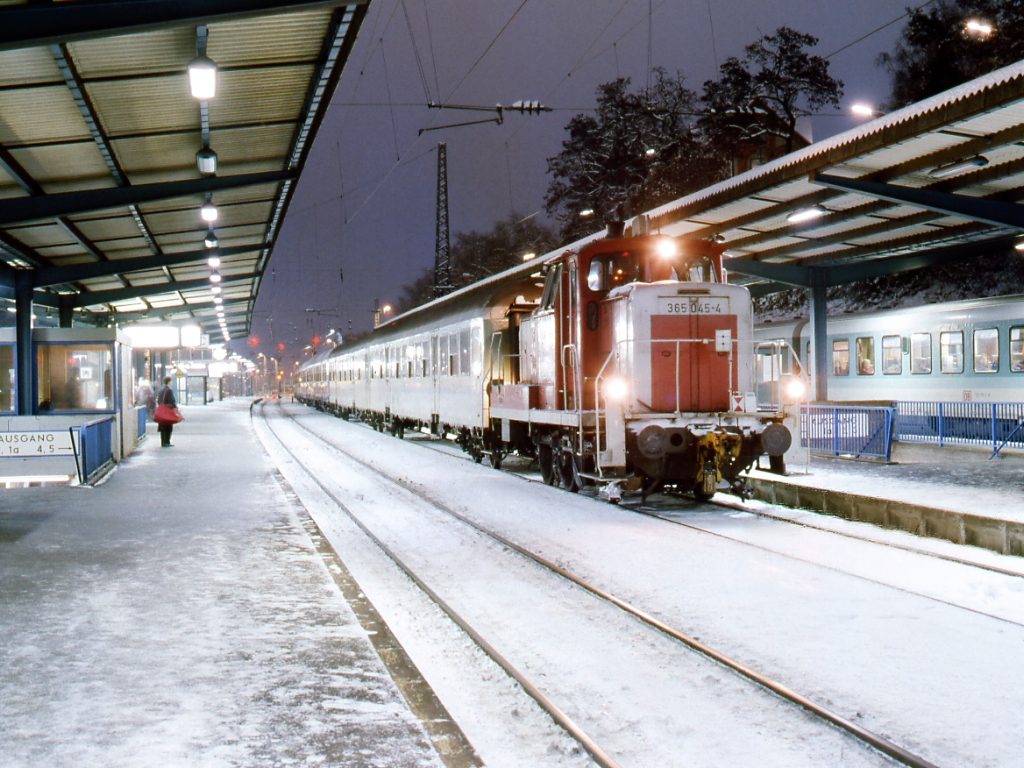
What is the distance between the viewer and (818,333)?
2347 centimetres

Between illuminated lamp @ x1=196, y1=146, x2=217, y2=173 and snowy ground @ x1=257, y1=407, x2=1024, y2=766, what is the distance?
6389 mm

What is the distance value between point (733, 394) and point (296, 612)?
7308 mm

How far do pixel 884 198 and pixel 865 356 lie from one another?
1064 centimetres

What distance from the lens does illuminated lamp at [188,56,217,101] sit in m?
9.75

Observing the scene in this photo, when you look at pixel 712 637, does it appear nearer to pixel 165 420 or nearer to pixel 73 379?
pixel 73 379

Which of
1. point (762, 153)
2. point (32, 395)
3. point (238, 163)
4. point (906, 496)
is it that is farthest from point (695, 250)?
point (762, 153)

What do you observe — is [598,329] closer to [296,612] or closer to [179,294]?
[296,612]

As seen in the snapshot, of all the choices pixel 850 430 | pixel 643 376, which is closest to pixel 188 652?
pixel 643 376

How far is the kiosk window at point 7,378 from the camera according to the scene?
60.2 feet

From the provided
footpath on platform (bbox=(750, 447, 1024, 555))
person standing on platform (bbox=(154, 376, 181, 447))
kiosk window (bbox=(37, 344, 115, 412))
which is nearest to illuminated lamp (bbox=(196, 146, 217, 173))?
kiosk window (bbox=(37, 344, 115, 412))

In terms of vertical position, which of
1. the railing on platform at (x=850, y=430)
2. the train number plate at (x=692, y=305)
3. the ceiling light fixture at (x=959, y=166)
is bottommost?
the railing on platform at (x=850, y=430)

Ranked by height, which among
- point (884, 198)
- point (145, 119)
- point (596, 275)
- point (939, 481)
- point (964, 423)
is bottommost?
point (939, 481)

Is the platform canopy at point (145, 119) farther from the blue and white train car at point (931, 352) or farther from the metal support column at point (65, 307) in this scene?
the blue and white train car at point (931, 352)

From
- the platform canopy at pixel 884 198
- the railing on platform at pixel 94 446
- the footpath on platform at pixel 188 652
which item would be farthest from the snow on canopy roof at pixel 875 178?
the railing on platform at pixel 94 446
